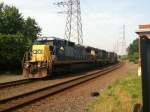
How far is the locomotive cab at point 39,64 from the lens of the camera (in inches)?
837

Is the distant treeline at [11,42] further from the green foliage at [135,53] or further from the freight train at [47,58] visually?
the green foliage at [135,53]

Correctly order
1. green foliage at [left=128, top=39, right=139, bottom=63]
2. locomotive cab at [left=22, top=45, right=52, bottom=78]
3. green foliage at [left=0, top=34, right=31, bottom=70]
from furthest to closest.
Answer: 1. green foliage at [left=128, top=39, right=139, bottom=63]
2. green foliage at [left=0, top=34, right=31, bottom=70]
3. locomotive cab at [left=22, top=45, right=52, bottom=78]

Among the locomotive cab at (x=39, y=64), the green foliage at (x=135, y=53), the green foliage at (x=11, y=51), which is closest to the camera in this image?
the locomotive cab at (x=39, y=64)

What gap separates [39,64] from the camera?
2162 centimetres

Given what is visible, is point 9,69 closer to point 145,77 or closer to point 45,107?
A: point 45,107

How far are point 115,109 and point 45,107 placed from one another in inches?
109

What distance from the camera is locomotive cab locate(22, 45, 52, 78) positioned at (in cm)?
2125

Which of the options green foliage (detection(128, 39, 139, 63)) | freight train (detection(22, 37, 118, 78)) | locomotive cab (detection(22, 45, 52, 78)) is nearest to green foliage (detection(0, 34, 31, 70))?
freight train (detection(22, 37, 118, 78))

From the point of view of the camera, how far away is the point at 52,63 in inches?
848

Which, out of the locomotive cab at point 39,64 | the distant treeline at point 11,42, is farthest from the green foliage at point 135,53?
the locomotive cab at point 39,64

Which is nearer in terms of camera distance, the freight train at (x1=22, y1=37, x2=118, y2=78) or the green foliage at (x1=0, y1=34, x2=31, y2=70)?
the freight train at (x1=22, y1=37, x2=118, y2=78)

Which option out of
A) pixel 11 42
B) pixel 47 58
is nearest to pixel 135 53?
pixel 11 42

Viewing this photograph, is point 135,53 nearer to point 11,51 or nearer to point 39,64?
point 11,51

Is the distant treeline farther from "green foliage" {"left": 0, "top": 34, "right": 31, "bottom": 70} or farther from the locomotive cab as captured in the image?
the locomotive cab
